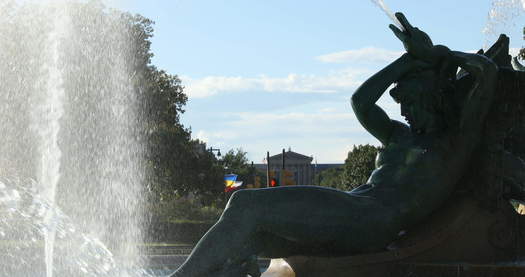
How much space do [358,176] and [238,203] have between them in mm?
47857

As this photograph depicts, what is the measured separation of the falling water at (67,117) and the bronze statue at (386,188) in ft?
44.0

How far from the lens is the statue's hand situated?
219 inches

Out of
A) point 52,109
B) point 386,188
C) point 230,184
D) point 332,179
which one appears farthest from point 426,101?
point 332,179

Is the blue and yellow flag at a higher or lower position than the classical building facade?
lower

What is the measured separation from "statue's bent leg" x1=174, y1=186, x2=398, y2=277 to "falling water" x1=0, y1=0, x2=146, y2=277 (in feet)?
44.1

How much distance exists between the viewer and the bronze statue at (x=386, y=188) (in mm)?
5105

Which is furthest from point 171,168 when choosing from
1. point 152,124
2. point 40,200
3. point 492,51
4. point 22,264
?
point 492,51

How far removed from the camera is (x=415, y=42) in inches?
219

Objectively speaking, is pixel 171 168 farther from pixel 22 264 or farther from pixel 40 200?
pixel 40 200

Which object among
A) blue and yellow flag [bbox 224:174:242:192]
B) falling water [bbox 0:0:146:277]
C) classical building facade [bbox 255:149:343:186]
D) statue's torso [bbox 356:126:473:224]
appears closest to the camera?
statue's torso [bbox 356:126:473:224]

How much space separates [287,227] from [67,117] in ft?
64.0

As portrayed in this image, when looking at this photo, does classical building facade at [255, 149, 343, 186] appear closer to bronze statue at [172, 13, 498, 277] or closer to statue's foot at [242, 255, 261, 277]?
bronze statue at [172, 13, 498, 277]

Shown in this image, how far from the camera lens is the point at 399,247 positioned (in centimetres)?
541

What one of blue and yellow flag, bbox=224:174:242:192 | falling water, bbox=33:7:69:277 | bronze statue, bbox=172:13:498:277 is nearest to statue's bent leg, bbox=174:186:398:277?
bronze statue, bbox=172:13:498:277
